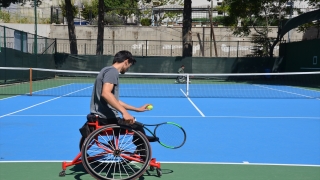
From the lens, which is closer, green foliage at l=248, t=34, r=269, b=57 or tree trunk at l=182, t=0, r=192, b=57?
tree trunk at l=182, t=0, r=192, b=57

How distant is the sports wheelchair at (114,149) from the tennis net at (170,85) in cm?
1205

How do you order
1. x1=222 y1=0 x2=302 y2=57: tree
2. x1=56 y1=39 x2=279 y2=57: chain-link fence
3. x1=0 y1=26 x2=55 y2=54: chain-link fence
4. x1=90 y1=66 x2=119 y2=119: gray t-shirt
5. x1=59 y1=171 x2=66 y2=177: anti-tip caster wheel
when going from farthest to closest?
x1=56 y1=39 x2=279 y2=57: chain-link fence, x1=222 y1=0 x2=302 y2=57: tree, x1=0 y1=26 x2=55 y2=54: chain-link fence, x1=59 y1=171 x2=66 y2=177: anti-tip caster wheel, x1=90 y1=66 x2=119 y2=119: gray t-shirt

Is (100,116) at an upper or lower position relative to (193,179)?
upper

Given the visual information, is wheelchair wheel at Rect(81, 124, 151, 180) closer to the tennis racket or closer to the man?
the man

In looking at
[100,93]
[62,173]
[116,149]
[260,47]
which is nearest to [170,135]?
[116,149]

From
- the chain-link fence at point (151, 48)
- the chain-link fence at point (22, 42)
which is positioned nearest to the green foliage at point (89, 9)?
the chain-link fence at point (151, 48)

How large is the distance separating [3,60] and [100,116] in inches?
692

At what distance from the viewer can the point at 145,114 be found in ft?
40.8

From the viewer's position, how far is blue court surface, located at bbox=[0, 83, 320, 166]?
7.27 meters

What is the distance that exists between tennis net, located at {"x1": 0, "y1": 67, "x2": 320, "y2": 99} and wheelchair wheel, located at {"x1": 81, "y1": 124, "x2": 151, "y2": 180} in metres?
12.1

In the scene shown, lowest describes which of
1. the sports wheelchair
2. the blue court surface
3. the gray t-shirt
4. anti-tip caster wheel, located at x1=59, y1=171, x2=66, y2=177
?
the blue court surface

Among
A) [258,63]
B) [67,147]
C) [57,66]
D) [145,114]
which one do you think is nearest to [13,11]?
[57,66]

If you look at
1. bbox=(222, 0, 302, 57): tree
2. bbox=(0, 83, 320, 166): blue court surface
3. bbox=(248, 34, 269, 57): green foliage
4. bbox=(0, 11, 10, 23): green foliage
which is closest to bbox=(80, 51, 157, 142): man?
bbox=(0, 83, 320, 166): blue court surface

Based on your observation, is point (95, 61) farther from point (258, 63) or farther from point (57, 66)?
point (258, 63)
